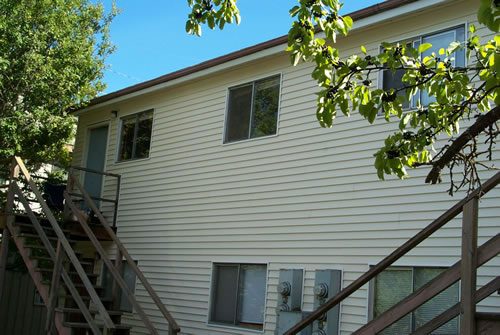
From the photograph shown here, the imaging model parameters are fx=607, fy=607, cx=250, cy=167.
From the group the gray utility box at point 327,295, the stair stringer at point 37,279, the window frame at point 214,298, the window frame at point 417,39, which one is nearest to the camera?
the window frame at point 417,39

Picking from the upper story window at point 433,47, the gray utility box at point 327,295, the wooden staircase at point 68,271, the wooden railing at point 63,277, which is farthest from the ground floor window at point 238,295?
the upper story window at point 433,47

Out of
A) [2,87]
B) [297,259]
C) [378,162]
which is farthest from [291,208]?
[2,87]

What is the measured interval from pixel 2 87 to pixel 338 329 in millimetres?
8626

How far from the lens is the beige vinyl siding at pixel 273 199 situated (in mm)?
8617

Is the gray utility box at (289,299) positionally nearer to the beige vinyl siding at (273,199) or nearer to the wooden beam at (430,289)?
the beige vinyl siding at (273,199)

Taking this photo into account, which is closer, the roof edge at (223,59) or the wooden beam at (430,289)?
the wooden beam at (430,289)

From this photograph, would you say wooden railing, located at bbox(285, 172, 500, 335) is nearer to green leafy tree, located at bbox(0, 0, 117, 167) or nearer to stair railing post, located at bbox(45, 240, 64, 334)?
stair railing post, located at bbox(45, 240, 64, 334)

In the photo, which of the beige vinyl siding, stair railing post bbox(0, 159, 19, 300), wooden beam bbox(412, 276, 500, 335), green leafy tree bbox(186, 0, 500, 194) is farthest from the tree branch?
stair railing post bbox(0, 159, 19, 300)

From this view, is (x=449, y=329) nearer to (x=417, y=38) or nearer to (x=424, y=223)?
(x=424, y=223)

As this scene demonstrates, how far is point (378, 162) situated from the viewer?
5535 mm

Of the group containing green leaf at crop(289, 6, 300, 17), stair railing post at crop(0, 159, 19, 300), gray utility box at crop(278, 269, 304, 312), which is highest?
green leaf at crop(289, 6, 300, 17)

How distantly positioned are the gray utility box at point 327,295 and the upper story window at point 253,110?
9.50 feet

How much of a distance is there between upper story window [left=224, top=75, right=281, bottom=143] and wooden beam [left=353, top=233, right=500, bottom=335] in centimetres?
600

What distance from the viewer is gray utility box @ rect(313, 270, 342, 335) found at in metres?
8.84
